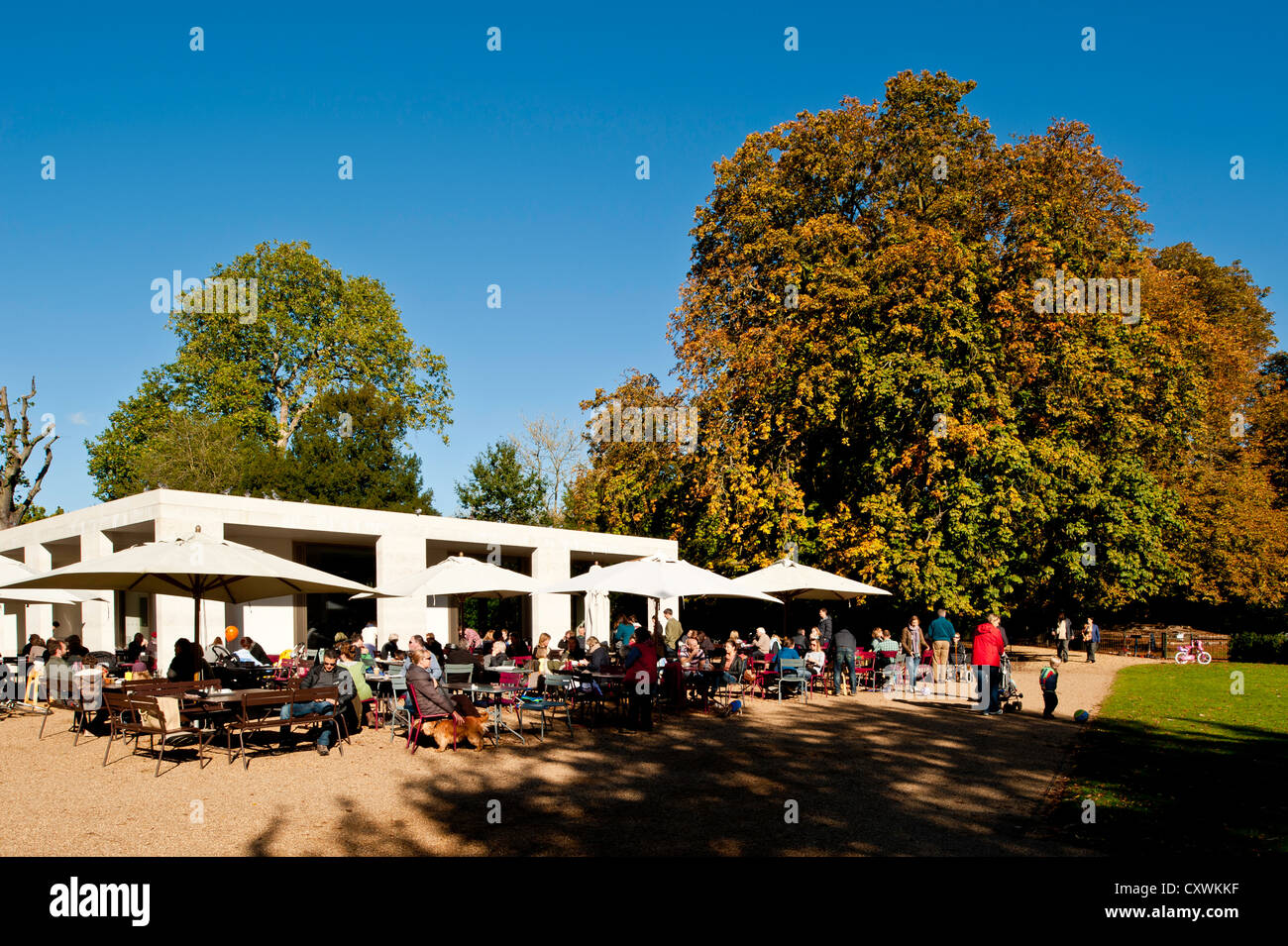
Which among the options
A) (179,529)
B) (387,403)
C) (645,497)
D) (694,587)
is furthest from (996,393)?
(387,403)

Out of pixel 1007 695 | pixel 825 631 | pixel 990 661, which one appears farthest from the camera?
pixel 825 631

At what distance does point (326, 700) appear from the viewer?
37.9 ft

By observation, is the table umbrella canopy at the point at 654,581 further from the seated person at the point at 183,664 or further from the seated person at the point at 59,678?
the seated person at the point at 59,678

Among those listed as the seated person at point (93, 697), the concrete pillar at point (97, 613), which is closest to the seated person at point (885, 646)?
the seated person at point (93, 697)

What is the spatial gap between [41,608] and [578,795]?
21743mm

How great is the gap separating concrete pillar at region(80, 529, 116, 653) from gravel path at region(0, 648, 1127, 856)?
920cm

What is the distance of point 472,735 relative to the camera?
11.5 meters

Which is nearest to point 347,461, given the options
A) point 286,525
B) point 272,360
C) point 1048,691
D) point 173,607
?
point 272,360

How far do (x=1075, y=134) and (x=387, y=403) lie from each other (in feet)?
96.9

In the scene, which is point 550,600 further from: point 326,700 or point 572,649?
point 326,700

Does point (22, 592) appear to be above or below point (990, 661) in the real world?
above

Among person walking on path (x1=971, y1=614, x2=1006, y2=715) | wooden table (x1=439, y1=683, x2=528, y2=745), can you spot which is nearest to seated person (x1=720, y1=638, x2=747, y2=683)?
person walking on path (x1=971, y1=614, x2=1006, y2=715)
